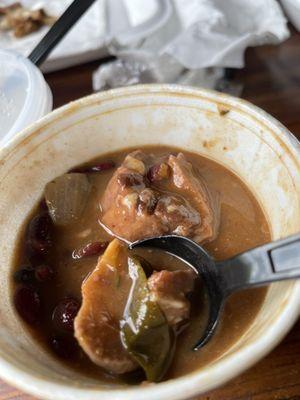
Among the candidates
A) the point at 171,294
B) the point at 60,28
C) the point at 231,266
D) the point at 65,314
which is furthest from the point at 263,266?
the point at 60,28

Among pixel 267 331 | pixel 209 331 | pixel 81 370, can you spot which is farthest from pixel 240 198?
pixel 81 370

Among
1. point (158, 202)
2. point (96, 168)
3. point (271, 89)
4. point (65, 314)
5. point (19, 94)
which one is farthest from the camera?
point (271, 89)

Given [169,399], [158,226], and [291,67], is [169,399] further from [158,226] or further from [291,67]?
[291,67]

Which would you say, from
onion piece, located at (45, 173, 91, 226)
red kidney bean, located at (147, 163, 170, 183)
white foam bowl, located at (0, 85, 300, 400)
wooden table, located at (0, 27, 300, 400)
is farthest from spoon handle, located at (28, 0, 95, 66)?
red kidney bean, located at (147, 163, 170, 183)

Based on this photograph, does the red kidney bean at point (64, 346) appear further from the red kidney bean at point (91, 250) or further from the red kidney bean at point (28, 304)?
the red kidney bean at point (91, 250)

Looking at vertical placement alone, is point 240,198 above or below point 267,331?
below

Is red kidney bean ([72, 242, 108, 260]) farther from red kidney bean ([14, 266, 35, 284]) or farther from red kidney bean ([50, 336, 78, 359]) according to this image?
red kidney bean ([50, 336, 78, 359])

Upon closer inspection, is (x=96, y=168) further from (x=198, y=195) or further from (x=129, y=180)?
(x=198, y=195)
